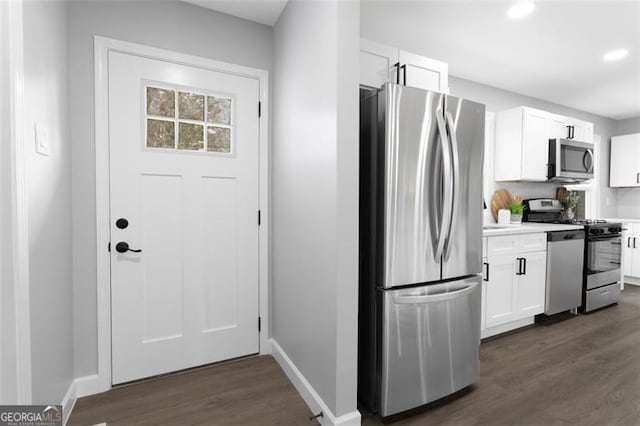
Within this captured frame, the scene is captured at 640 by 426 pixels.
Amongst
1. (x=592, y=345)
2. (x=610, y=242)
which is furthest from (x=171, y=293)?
(x=610, y=242)

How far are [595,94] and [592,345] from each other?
3268mm

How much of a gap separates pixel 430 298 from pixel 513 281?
5.27ft

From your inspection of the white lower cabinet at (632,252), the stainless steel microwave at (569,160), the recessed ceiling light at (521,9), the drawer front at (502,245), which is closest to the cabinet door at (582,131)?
the stainless steel microwave at (569,160)

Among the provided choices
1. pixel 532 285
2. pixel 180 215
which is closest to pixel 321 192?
pixel 180 215

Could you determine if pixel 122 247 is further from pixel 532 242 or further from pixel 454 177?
pixel 532 242

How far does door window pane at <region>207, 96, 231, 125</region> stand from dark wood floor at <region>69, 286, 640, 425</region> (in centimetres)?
184

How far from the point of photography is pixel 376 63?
2039 millimetres

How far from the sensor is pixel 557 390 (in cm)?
203

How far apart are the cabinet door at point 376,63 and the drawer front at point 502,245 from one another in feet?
5.39

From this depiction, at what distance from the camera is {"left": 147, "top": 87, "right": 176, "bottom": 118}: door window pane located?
82.7 inches

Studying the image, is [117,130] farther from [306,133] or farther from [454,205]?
[454,205]

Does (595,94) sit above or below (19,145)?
above

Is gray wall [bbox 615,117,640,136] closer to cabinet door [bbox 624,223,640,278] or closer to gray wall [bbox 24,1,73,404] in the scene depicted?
cabinet door [bbox 624,223,640,278]

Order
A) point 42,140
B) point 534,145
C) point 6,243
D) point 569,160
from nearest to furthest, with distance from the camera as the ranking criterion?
point 6,243 → point 42,140 → point 534,145 → point 569,160
